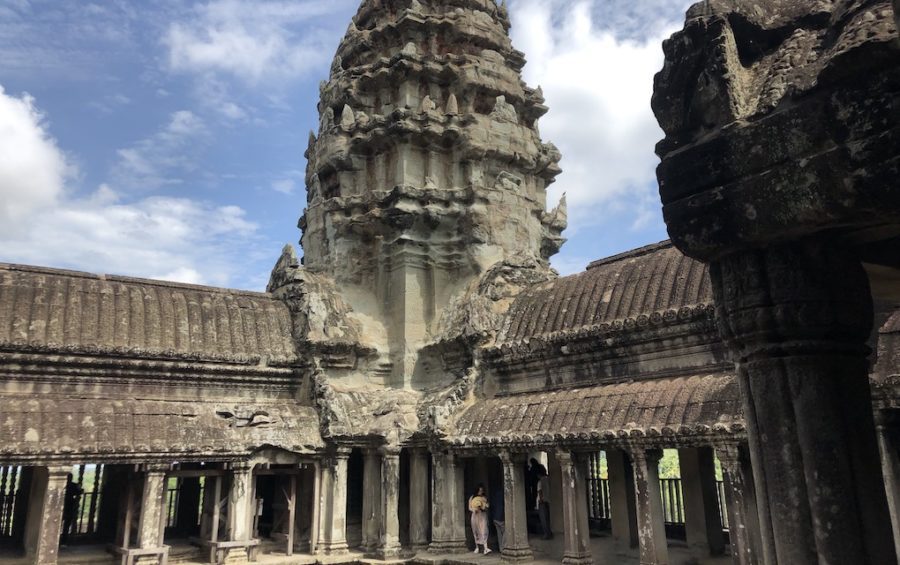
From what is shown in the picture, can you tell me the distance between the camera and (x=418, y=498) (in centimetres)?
1580

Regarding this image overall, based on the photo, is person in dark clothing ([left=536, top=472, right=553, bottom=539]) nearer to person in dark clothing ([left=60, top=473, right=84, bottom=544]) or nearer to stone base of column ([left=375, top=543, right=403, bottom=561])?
stone base of column ([left=375, top=543, right=403, bottom=561])

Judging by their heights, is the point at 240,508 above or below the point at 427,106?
below

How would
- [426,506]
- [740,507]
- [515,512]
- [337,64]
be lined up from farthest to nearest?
[337,64]
[426,506]
[515,512]
[740,507]

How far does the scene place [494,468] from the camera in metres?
17.2

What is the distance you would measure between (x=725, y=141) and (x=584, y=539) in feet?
34.7

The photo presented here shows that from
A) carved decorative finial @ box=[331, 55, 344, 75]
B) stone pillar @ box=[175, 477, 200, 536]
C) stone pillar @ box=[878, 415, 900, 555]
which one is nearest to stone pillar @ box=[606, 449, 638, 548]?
stone pillar @ box=[878, 415, 900, 555]

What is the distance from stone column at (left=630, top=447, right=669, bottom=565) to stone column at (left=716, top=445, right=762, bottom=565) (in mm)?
1200

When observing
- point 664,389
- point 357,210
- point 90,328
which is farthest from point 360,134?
point 664,389

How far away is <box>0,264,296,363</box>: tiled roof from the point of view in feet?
46.4

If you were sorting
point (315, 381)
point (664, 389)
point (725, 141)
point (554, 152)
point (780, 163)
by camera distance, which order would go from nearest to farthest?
1. point (780, 163)
2. point (725, 141)
3. point (664, 389)
4. point (315, 381)
5. point (554, 152)

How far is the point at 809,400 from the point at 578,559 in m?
10.2

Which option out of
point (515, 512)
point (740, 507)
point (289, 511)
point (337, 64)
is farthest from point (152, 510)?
point (337, 64)

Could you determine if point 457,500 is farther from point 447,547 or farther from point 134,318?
point 134,318

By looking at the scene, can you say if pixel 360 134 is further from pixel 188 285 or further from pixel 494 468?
pixel 494 468
